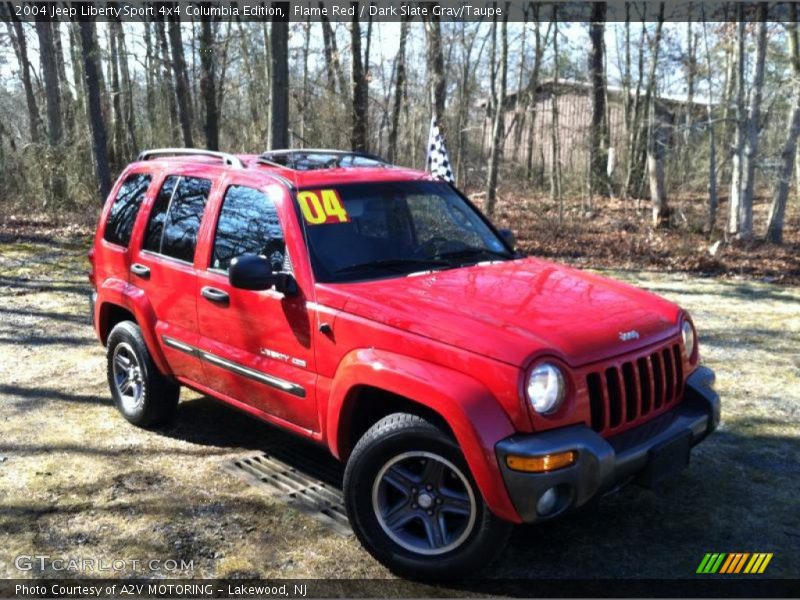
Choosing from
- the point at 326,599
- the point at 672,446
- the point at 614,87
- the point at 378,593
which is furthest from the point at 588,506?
the point at 614,87

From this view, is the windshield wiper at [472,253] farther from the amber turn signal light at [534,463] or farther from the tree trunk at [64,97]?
the tree trunk at [64,97]

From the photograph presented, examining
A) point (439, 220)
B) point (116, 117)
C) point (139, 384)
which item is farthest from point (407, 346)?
point (116, 117)

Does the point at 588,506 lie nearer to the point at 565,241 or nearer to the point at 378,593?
the point at 378,593

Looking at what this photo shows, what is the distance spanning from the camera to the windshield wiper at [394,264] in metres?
4.02

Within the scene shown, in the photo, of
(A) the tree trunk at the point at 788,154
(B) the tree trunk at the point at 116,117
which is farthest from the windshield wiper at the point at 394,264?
(B) the tree trunk at the point at 116,117

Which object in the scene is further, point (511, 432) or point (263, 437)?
point (263, 437)

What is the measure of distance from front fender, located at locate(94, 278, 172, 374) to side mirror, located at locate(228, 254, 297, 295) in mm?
1488

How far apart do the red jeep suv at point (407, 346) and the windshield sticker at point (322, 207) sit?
0.01 meters

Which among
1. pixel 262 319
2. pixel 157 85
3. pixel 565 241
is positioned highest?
pixel 157 85

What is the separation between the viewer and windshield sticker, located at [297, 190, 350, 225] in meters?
4.14

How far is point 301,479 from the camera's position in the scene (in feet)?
14.9

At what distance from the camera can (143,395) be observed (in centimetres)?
522

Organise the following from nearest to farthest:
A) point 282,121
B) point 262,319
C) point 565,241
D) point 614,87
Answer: point 262,319 → point 282,121 → point 565,241 → point 614,87

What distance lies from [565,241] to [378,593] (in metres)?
12.3
